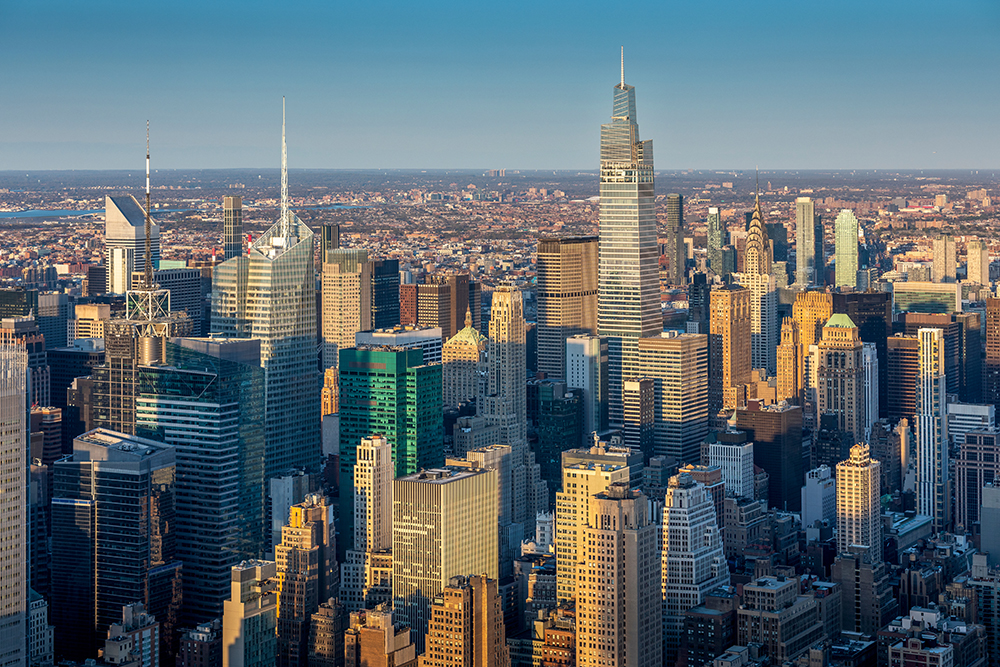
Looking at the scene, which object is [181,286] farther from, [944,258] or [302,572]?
[944,258]

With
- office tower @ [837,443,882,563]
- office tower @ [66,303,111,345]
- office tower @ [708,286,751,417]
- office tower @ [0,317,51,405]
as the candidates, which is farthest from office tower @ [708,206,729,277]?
office tower @ [0,317,51,405]

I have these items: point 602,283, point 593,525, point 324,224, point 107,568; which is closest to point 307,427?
point 107,568

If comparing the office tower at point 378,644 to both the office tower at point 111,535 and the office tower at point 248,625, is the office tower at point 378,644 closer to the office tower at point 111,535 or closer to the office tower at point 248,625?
the office tower at point 248,625

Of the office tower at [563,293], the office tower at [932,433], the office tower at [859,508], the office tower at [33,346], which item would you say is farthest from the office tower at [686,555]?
the office tower at [563,293]

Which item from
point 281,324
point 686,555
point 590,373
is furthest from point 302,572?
point 590,373

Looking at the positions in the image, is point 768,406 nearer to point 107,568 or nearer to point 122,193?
point 107,568

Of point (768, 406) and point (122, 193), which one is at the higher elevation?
point (122, 193)
